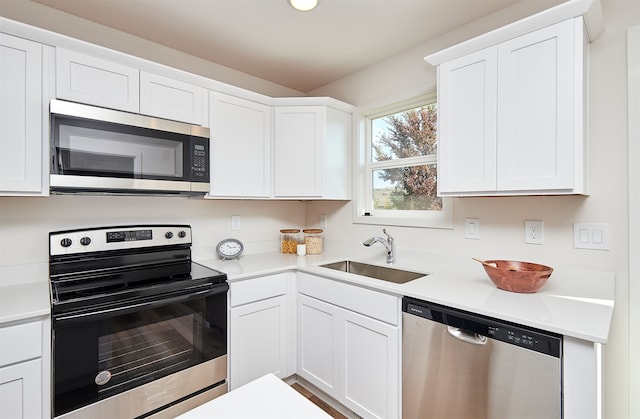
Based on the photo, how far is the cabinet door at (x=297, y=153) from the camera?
240cm

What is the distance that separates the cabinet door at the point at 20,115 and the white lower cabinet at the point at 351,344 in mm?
1566

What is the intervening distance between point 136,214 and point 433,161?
6.70 ft

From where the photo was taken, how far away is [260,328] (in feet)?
6.62

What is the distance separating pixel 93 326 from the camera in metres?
1.40

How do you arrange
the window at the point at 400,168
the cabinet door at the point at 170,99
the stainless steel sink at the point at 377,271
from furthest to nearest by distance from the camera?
the window at the point at 400,168 < the stainless steel sink at the point at 377,271 < the cabinet door at the point at 170,99

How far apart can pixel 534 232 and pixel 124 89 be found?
2.37 meters

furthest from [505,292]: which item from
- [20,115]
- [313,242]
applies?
[20,115]

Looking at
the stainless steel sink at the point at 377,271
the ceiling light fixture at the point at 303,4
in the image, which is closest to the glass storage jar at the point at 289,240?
the stainless steel sink at the point at 377,271

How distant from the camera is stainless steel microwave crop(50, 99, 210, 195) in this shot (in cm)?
151

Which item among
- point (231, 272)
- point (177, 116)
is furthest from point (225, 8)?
point (231, 272)

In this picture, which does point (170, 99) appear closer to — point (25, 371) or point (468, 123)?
point (25, 371)

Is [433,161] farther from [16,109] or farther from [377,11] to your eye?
[16,109]

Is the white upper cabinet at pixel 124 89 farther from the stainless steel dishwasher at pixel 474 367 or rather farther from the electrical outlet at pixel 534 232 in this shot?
the electrical outlet at pixel 534 232

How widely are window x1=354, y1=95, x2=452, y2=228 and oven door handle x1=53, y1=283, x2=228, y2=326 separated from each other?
1.32m
